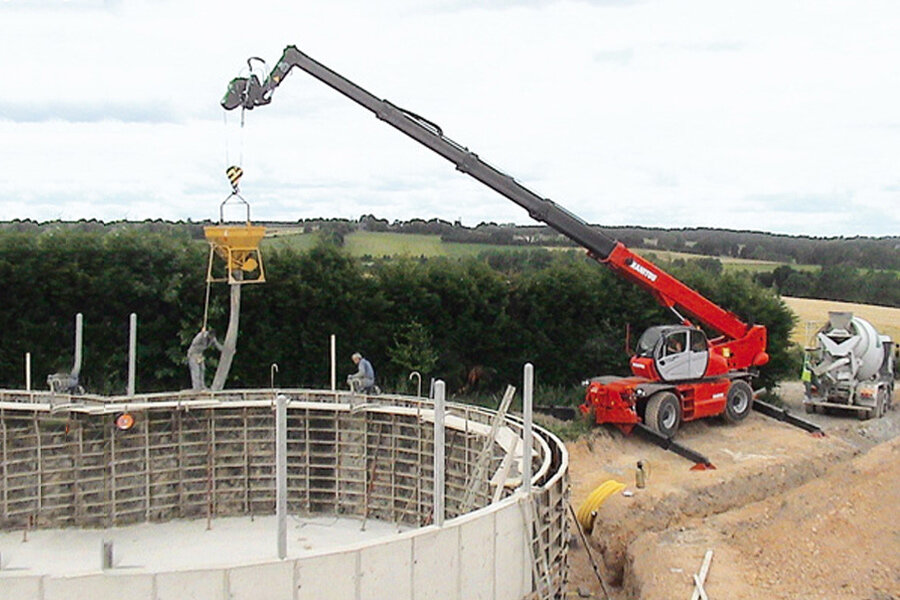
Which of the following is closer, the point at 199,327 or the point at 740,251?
the point at 199,327

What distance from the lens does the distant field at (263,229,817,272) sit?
965 inches

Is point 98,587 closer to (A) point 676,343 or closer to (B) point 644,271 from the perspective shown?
(A) point 676,343

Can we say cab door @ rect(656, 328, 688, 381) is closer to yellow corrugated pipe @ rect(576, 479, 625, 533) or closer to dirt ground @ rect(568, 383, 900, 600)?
dirt ground @ rect(568, 383, 900, 600)

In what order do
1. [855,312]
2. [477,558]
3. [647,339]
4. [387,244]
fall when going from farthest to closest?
[855,312], [387,244], [647,339], [477,558]

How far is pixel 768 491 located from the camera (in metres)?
17.8

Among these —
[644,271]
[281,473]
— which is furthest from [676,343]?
[281,473]

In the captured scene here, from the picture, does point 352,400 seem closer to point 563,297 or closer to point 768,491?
point 768,491

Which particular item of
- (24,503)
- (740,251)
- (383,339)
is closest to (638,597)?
(24,503)

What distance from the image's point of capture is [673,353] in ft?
65.6

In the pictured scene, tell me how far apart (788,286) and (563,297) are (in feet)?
96.3

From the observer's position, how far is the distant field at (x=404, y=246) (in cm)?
2450

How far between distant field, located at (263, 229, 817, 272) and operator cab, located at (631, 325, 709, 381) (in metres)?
7.31

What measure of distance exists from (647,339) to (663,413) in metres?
1.58

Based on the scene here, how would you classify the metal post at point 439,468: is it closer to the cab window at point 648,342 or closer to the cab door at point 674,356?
the cab door at point 674,356
